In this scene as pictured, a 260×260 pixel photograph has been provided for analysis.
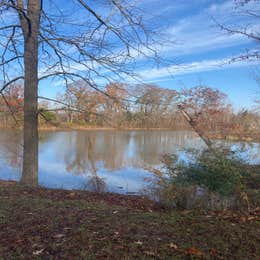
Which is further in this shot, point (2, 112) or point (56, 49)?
point (2, 112)

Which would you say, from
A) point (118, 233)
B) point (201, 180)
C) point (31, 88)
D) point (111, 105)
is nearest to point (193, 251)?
point (118, 233)

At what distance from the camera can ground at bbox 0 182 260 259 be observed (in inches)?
72.1

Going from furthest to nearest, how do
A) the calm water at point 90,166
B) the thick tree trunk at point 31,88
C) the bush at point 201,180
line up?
the calm water at point 90,166, the thick tree trunk at point 31,88, the bush at point 201,180

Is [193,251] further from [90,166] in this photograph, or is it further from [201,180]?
[90,166]

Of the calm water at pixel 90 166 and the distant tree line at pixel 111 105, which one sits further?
the calm water at pixel 90 166

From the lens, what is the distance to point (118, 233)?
2.19 m

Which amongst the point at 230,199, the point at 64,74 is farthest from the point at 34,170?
the point at 230,199

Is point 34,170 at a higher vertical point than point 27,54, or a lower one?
lower

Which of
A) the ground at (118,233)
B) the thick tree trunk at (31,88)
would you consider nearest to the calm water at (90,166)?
the thick tree trunk at (31,88)

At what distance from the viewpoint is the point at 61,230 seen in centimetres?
224

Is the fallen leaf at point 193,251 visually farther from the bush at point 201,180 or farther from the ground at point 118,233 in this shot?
the bush at point 201,180

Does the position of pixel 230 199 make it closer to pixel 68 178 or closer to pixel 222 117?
pixel 68 178

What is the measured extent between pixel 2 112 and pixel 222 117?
7498 millimetres

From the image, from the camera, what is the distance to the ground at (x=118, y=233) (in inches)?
72.1
